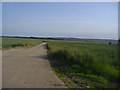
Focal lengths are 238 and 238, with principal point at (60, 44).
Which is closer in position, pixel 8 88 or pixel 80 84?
pixel 8 88

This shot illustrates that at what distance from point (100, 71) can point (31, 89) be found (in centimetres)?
526

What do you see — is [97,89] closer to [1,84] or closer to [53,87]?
[53,87]

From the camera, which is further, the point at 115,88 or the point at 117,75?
the point at 117,75

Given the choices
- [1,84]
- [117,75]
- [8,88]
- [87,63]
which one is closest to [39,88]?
[8,88]

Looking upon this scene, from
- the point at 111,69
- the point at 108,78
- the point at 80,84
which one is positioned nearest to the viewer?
the point at 80,84

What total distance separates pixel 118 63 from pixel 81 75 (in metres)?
2.88

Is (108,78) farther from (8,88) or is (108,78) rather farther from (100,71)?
(8,88)

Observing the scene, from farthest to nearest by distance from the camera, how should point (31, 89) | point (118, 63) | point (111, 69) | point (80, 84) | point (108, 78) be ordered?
point (118, 63) < point (111, 69) < point (108, 78) < point (80, 84) < point (31, 89)

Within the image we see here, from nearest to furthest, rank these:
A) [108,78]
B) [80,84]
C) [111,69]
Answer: [80,84]
[108,78]
[111,69]

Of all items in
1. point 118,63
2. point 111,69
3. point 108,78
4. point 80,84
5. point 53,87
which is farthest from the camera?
point 118,63

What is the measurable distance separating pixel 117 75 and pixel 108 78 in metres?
0.57

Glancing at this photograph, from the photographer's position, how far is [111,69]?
12156 mm

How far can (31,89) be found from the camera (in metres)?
7.93

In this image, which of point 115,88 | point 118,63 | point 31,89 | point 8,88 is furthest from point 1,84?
point 118,63
